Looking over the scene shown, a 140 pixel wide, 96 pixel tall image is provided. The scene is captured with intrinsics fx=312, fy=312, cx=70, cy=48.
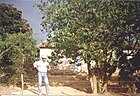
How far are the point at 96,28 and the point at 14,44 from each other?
1.06m

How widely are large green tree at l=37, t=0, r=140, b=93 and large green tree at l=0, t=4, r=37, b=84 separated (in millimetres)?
331

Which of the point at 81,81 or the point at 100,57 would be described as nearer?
the point at 100,57

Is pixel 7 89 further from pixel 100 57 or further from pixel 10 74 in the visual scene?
pixel 100 57

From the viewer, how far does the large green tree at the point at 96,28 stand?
150 inches

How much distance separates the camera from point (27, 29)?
13.0 feet

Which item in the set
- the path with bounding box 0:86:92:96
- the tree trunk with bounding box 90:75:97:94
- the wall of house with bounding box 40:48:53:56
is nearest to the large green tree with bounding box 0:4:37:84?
the wall of house with bounding box 40:48:53:56

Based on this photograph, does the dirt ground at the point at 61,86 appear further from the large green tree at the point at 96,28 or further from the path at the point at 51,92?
the large green tree at the point at 96,28

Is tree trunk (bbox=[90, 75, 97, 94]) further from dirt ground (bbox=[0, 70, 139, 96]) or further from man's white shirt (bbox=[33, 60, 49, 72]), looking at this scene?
man's white shirt (bbox=[33, 60, 49, 72])

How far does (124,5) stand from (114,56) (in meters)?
0.66

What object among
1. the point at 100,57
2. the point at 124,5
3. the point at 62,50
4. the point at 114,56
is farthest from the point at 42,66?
the point at 124,5

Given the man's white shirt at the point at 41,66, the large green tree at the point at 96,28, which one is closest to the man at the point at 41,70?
the man's white shirt at the point at 41,66

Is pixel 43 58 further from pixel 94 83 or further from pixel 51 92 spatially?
pixel 94 83

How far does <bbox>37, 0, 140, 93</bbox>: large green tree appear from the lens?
382 centimetres

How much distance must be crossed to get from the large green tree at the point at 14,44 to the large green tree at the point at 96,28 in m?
0.33
